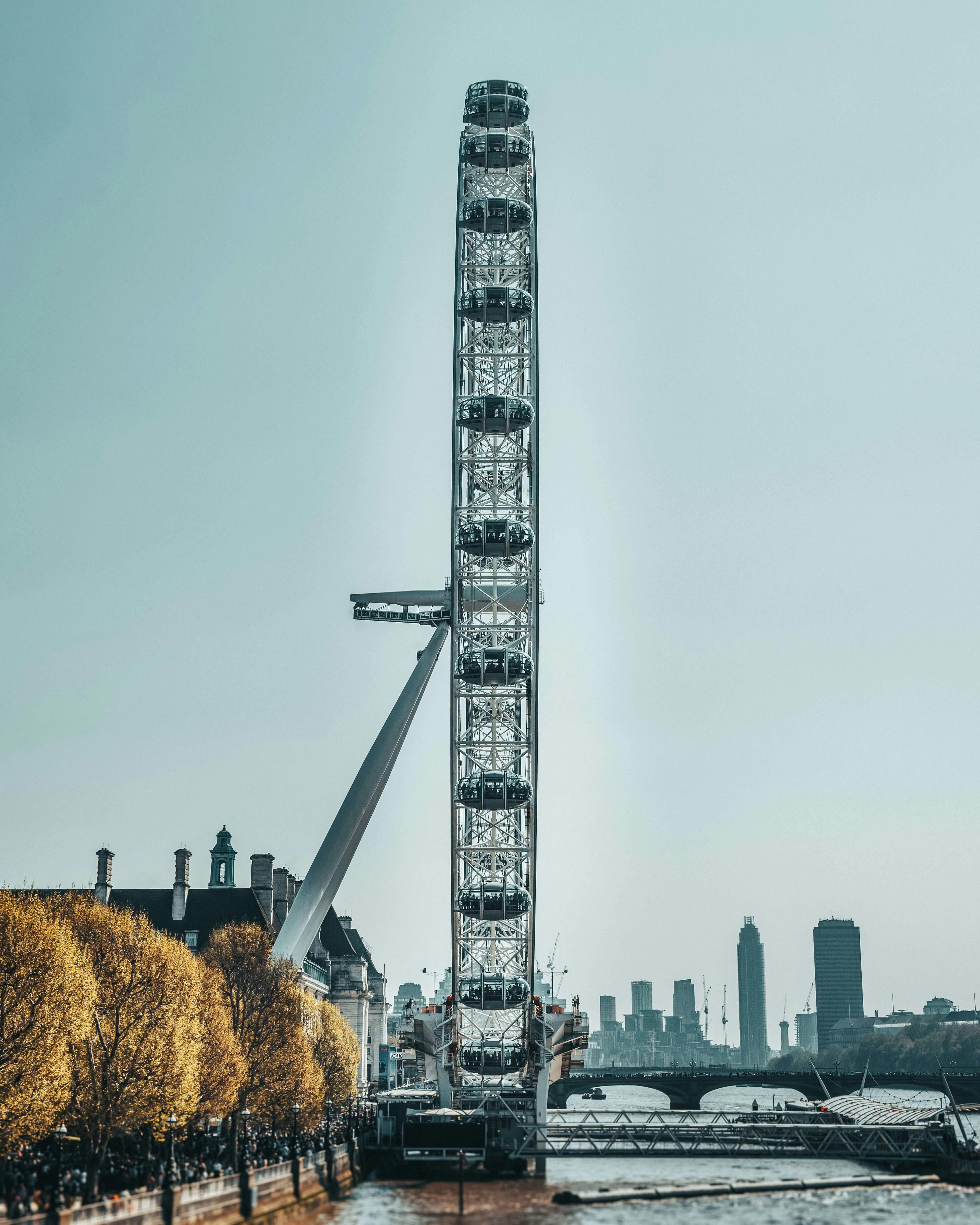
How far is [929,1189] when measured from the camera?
6738 centimetres

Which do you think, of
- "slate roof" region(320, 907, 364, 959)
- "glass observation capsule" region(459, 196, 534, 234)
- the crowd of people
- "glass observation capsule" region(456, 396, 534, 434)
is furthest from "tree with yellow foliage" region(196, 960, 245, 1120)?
"slate roof" region(320, 907, 364, 959)

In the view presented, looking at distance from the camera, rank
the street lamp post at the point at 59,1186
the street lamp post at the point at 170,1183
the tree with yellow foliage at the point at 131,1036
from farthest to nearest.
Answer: the tree with yellow foliage at the point at 131,1036 < the street lamp post at the point at 170,1183 < the street lamp post at the point at 59,1186

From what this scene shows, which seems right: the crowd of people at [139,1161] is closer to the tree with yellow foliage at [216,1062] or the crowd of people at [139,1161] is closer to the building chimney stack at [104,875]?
the tree with yellow foliage at [216,1062]

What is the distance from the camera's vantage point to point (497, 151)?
94.6 m

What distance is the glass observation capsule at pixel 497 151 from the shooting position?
94438 millimetres

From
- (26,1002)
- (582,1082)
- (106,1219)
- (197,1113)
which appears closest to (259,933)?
(197,1113)

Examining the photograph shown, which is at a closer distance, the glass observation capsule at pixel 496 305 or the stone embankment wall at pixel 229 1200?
the stone embankment wall at pixel 229 1200

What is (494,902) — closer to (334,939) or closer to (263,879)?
(263,879)

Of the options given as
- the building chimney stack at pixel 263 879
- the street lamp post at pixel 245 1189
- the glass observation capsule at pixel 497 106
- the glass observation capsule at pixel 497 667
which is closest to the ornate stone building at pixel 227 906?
the building chimney stack at pixel 263 879

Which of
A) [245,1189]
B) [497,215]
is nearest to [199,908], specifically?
[497,215]

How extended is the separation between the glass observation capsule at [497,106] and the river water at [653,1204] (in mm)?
62601

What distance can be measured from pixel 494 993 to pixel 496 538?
1028 inches

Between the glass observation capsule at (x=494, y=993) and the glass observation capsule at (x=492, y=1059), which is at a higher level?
the glass observation capsule at (x=494, y=993)

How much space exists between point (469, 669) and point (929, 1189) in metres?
Result: 37.1
